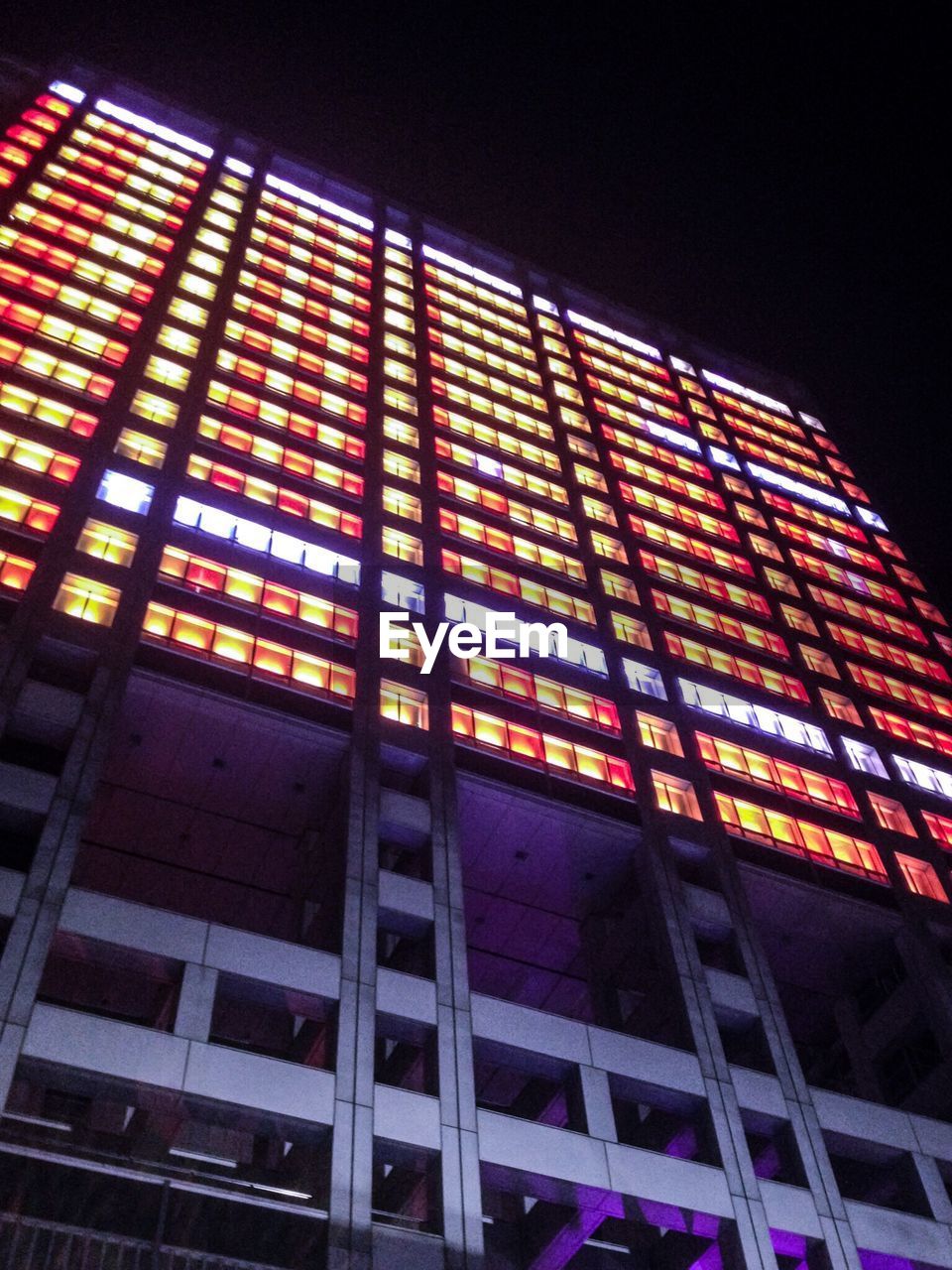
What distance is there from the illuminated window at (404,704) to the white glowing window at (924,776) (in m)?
23.7

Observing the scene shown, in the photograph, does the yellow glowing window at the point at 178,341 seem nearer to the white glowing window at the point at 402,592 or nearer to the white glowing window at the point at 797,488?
the white glowing window at the point at 402,592

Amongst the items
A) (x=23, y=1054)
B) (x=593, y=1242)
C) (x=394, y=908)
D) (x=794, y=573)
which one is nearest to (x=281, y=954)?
(x=394, y=908)

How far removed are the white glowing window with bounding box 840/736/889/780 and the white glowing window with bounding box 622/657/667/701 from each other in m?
9.15

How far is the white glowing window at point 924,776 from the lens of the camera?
53094 mm

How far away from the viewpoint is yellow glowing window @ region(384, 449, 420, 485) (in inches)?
2164

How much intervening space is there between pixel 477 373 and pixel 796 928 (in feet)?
125

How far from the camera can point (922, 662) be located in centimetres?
6556

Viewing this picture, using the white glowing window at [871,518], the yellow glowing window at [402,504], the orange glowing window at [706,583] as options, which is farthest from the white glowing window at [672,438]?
the yellow glowing window at [402,504]

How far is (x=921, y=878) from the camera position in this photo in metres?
47.0

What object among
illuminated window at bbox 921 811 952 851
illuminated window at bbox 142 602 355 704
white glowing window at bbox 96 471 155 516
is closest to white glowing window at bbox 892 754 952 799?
illuminated window at bbox 921 811 952 851

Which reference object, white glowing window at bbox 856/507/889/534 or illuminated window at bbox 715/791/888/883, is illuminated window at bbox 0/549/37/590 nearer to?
illuminated window at bbox 715/791/888/883

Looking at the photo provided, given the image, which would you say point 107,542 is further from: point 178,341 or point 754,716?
point 754,716

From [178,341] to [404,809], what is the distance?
94.0 ft

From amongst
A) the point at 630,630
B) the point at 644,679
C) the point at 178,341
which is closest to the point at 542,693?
the point at 644,679
